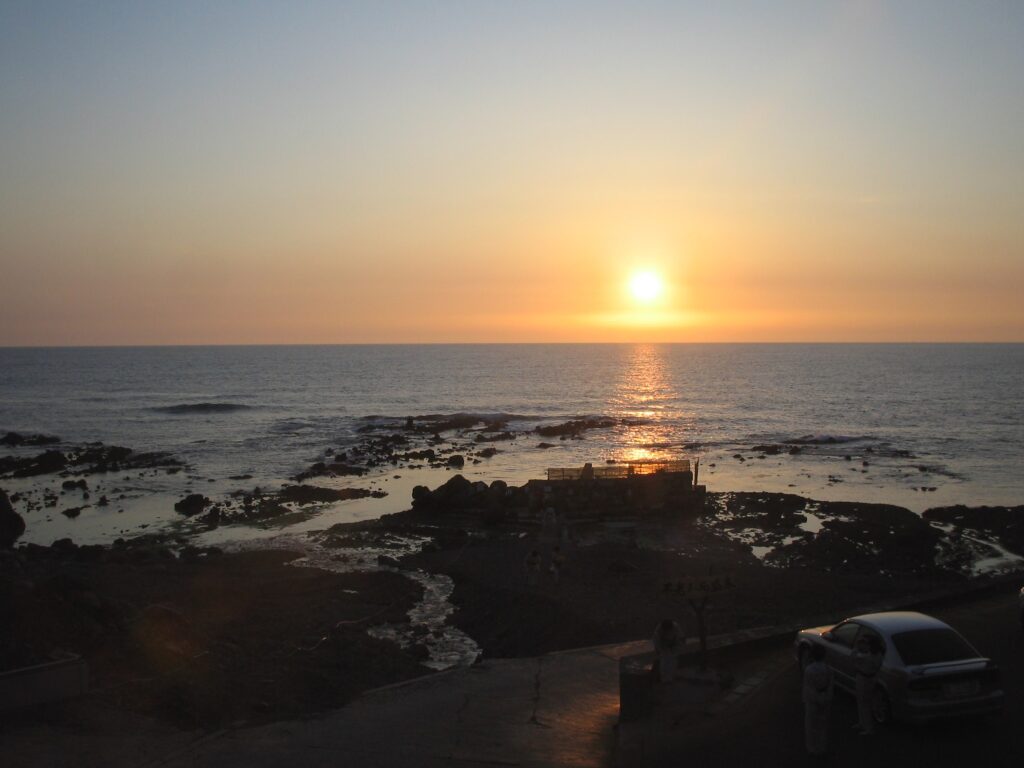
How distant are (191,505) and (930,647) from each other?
37012 mm

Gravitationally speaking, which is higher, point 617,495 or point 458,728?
point 458,728

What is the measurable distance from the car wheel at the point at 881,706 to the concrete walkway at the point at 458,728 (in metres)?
3.33

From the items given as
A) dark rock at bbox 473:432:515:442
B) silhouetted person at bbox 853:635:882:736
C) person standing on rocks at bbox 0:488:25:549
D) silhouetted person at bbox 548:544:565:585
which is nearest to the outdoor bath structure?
silhouetted person at bbox 548:544:565:585

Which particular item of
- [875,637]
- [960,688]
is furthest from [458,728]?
[960,688]

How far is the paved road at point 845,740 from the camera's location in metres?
9.80

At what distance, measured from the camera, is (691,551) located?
30594 millimetres

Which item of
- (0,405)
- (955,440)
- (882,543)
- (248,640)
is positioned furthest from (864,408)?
(0,405)

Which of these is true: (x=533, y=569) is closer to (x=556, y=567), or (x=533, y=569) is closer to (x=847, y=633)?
(x=556, y=567)

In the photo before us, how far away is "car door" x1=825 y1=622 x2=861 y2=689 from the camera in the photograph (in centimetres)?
1117

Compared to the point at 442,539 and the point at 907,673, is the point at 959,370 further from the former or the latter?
A: the point at 907,673

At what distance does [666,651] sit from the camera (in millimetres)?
12133

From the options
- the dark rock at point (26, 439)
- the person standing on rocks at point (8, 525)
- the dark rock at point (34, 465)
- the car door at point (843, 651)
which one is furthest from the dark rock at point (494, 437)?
the car door at point (843, 651)

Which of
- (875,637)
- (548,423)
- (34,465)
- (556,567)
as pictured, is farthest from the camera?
(548,423)

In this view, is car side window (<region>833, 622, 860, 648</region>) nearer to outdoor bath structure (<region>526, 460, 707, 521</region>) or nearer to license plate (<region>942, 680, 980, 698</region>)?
license plate (<region>942, 680, 980, 698</region>)
